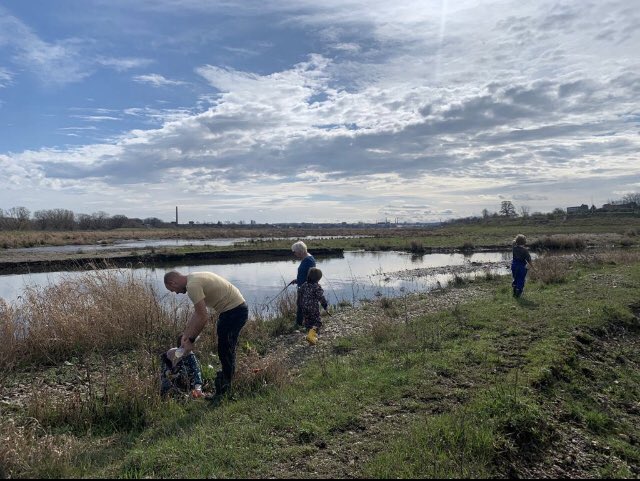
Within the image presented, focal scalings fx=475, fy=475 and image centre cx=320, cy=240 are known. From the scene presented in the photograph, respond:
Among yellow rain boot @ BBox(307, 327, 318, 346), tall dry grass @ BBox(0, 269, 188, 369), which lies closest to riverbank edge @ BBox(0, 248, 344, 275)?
tall dry grass @ BBox(0, 269, 188, 369)

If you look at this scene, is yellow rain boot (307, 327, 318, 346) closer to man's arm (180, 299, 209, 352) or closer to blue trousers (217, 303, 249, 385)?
blue trousers (217, 303, 249, 385)

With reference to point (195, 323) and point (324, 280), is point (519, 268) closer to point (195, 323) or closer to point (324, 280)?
point (195, 323)

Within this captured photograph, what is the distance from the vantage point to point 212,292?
6.45m

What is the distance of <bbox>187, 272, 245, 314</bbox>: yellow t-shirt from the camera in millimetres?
6168

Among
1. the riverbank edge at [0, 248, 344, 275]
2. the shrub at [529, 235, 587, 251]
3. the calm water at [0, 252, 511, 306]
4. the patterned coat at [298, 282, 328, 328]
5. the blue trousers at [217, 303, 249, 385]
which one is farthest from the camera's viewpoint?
the shrub at [529, 235, 587, 251]

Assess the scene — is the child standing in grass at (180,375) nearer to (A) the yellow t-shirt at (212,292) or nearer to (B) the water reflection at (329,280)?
(A) the yellow t-shirt at (212,292)

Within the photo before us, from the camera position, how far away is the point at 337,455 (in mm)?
4621

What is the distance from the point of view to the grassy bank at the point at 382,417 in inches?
176

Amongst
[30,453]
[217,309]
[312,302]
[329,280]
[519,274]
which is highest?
[217,309]

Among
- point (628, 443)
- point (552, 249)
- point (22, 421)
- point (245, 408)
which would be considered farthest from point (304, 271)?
point (552, 249)

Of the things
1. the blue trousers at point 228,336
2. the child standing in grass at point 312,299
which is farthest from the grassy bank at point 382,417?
the child standing in grass at point 312,299

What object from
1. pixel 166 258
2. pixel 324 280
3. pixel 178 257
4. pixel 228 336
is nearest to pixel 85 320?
pixel 228 336

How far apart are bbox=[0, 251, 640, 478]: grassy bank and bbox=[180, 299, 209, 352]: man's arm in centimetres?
75

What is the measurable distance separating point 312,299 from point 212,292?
481 cm
